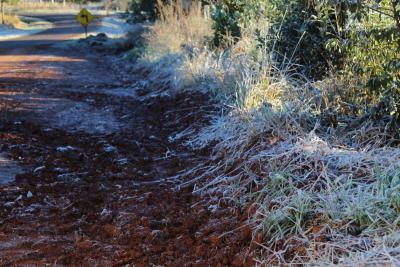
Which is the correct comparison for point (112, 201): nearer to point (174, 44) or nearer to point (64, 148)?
point (64, 148)

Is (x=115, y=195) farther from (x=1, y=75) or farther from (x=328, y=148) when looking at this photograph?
(x=1, y=75)

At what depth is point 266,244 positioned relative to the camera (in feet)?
10.5

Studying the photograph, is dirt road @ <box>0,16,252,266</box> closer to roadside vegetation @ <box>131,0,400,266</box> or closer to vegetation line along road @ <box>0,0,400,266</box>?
vegetation line along road @ <box>0,0,400,266</box>

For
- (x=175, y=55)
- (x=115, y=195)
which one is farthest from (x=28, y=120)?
(x=175, y=55)

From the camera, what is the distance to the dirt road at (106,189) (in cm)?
349

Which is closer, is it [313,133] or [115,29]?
[313,133]

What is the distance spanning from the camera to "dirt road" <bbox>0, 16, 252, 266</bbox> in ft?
11.5

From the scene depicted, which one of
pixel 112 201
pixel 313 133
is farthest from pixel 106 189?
pixel 313 133

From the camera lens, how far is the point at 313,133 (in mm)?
4316

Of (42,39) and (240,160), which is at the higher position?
(240,160)

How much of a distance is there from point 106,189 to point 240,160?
1.29m

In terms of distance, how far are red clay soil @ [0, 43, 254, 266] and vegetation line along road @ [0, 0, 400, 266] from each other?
15 millimetres

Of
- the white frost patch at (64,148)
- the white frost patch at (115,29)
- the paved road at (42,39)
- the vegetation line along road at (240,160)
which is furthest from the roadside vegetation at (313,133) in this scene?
the white frost patch at (115,29)

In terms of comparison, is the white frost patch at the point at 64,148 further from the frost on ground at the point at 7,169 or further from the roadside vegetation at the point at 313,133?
the roadside vegetation at the point at 313,133
